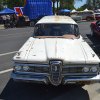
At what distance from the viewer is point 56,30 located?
9945mm

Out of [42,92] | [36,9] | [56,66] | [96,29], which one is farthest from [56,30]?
[36,9]

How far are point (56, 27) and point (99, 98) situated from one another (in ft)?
9.95

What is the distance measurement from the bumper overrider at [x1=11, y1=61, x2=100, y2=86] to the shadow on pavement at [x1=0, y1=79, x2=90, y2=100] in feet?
1.55

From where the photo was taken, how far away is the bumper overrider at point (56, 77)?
751 cm

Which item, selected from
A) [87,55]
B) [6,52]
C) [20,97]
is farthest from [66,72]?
[6,52]

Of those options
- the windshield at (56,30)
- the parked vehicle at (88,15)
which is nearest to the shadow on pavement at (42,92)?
the windshield at (56,30)

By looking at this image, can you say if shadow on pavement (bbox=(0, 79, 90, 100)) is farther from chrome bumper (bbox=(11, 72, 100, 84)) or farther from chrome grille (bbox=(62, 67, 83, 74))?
chrome grille (bbox=(62, 67, 83, 74))

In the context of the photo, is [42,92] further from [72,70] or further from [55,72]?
[72,70]

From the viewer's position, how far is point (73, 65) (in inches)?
300

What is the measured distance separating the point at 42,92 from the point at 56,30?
241cm

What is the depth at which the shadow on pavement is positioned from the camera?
25.7 feet

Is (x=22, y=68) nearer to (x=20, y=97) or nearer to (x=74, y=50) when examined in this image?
A: (x=20, y=97)

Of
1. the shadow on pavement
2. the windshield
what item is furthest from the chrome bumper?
the windshield

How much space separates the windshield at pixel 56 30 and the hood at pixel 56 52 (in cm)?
47
